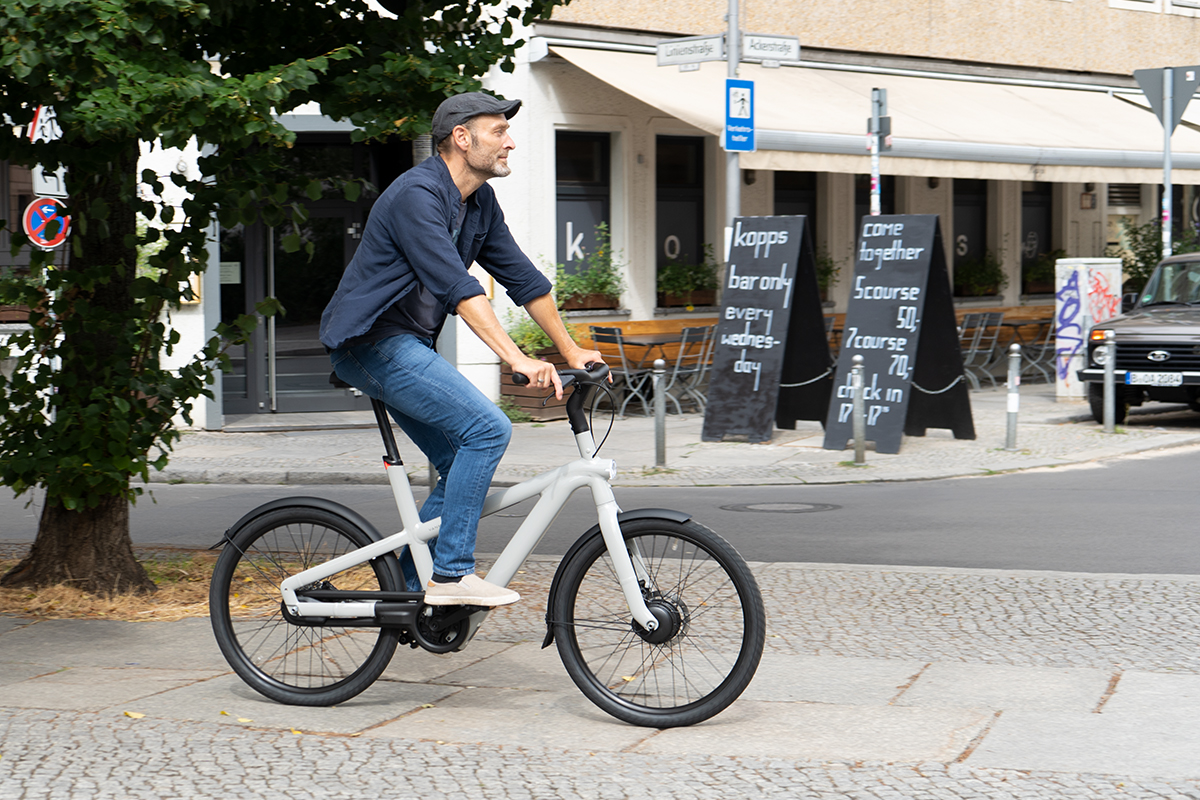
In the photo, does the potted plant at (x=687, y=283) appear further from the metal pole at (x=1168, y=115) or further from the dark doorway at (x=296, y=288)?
the metal pole at (x=1168, y=115)

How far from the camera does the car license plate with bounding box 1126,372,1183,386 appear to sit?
14641 mm

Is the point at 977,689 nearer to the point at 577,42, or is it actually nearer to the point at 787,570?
the point at 787,570

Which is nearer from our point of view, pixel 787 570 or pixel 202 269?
pixel 202 269

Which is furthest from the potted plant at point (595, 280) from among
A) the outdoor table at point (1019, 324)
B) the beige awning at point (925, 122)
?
the outdoor table at point (1019, 324)

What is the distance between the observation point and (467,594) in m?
4.88

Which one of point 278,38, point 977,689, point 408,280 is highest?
point 278,38

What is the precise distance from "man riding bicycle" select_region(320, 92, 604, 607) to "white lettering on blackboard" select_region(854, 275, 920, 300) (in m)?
8.80

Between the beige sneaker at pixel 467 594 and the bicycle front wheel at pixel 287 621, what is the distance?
216 millimetres

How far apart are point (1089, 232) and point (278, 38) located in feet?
66.4

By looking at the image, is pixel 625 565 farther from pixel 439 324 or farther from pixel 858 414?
pixel 858 414

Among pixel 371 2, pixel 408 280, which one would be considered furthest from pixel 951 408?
pixel 408 280

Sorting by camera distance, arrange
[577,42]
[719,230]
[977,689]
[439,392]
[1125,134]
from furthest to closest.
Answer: [1125,134]
[719,230]
[577,42]
[977,689]
[439,392]

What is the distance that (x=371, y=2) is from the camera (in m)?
7.41

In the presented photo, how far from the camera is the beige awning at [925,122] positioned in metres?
16.9
